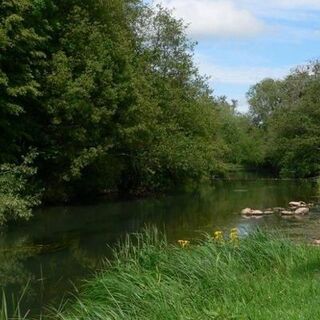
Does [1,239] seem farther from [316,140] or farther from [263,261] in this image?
[316,140]

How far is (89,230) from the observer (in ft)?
75.1

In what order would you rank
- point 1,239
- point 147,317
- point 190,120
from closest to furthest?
point 147,317 < point 1,239 < point 190,120

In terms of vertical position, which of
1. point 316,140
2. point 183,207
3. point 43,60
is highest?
point 43,60

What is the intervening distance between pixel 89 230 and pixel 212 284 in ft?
48.5

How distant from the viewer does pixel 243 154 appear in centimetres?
8681

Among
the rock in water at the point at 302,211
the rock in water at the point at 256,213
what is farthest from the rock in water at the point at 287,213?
the rock in water at the point at 256,213

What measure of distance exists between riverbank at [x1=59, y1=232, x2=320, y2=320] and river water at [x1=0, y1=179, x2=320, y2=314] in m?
1.99

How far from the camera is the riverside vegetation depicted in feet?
83.9

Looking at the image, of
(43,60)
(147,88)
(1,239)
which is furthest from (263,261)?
(147,88)

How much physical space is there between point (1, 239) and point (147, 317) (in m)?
14.5

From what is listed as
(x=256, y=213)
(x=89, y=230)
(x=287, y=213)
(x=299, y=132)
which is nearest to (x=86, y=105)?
(x=89, y=230)

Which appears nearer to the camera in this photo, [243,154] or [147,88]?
[147,88]

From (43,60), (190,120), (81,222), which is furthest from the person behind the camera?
(190,120)

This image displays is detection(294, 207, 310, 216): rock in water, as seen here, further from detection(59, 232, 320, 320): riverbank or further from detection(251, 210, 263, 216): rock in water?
detection(59, 232, 320, 320): riverbank
